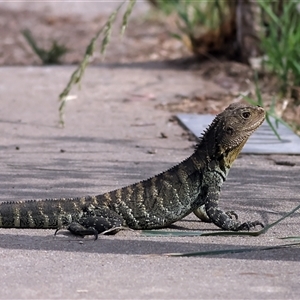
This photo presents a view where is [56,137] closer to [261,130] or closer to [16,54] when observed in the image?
[261,130]

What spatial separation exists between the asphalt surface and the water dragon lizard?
0.12m

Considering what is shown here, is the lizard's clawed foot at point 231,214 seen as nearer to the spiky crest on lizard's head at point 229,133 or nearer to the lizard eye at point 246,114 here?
the spiky crest on lizard's head at point 229,133

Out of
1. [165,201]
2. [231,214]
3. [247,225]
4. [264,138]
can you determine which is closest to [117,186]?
[165,201]

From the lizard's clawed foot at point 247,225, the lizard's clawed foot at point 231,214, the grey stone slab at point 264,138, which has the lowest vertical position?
the grey stone slab at point 264,138

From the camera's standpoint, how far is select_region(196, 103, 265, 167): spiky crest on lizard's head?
260 inches

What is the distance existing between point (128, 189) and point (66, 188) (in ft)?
3.75

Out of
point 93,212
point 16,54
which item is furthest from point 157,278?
point 16,54

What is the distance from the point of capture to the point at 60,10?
24.3 metres

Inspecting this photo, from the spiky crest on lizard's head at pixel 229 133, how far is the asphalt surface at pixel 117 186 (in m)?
0.52

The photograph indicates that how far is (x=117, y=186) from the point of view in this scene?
296 inches

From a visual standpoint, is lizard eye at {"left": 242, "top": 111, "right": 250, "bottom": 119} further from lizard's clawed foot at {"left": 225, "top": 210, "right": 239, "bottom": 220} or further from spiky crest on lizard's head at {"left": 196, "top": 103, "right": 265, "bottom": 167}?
lizard's clawed foot at {"left": 225, "top": 210, "right": 239, "bottom": 220}

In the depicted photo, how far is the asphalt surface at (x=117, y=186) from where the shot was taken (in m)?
4.92

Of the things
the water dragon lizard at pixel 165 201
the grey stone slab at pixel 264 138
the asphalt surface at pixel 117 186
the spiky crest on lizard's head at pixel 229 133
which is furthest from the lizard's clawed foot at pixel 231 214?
the grey stone slab at pixel 264 138

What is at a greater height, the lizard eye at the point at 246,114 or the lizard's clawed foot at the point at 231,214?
the lizard eye at the point at 246,114
